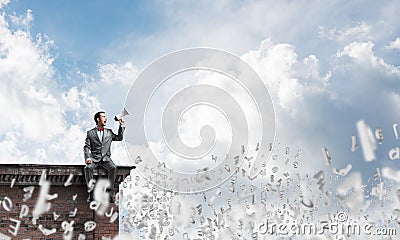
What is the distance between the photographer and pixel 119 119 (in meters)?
13.5

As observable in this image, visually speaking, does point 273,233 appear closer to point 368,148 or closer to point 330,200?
point 330,200

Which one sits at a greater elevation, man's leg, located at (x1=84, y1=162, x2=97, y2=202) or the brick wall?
man's leg, located at (x1=84, y1=162, x2=97, y2=202)

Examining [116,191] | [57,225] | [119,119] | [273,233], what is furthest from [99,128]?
[273,233]

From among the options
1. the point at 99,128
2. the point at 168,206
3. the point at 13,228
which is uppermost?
the point at 99,128

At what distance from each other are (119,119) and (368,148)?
5.81 m

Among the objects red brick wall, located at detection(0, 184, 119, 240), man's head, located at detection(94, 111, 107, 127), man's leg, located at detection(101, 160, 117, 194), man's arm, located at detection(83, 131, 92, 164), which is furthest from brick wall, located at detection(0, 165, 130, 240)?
man's head, located at detection(94, 111, 107, 127)

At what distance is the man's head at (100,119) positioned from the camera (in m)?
13.7

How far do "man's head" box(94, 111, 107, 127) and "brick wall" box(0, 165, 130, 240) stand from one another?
1.15 m

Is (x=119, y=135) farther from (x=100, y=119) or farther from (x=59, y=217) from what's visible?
(x=59, y=217)

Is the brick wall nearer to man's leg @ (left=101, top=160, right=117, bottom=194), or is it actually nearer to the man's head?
man's leg @ (left=101, top=160, right=117, bottom=194)

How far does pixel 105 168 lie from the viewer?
13.4m

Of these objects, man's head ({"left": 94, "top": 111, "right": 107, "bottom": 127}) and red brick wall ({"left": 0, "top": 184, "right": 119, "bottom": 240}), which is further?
man's head ({"left": 94, "top": 111, "right": 107, "bottom": 127})

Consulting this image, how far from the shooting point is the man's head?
13.7 meters

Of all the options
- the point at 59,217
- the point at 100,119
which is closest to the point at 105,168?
the point at 100,119
